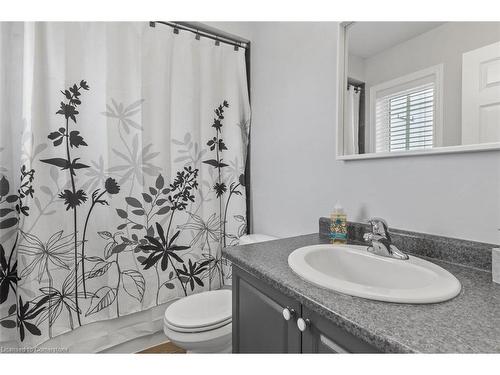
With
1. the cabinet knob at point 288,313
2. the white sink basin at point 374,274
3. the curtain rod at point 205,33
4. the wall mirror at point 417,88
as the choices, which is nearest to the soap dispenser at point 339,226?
the white sink basin at point 374,274

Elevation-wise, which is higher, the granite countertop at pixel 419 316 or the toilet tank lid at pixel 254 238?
the granite countertop at pixel 419 316

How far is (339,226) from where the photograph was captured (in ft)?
3.68

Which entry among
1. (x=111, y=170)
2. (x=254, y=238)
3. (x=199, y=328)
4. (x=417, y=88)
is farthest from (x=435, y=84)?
(x=111, y=170)

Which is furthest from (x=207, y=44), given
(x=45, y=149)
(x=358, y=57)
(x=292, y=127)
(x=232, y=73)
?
(x=45, y=149)

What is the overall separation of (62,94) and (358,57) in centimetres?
147

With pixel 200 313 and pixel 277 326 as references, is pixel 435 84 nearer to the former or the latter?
pixel 277 326

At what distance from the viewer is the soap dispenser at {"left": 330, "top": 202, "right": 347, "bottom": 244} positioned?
3.64 ft

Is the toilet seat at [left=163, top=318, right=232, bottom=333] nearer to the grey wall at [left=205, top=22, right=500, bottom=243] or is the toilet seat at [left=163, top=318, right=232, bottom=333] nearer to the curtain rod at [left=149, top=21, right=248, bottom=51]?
the grey wall at [left=205, top=22, right=500, bottom=243]

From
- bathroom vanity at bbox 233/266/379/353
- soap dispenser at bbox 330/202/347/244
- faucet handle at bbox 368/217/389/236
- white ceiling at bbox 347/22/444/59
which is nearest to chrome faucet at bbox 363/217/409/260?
faucet handle at bbox 368/217/389/236

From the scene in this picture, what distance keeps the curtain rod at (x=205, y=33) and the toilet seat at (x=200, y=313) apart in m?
1.64

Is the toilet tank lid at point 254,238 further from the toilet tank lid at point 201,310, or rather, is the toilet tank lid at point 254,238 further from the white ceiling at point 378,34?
the white ceiling at point 378,34

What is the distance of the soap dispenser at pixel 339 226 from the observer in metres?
1.11

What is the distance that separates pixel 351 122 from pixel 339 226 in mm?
503

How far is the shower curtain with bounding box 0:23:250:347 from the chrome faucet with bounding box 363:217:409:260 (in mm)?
1065
